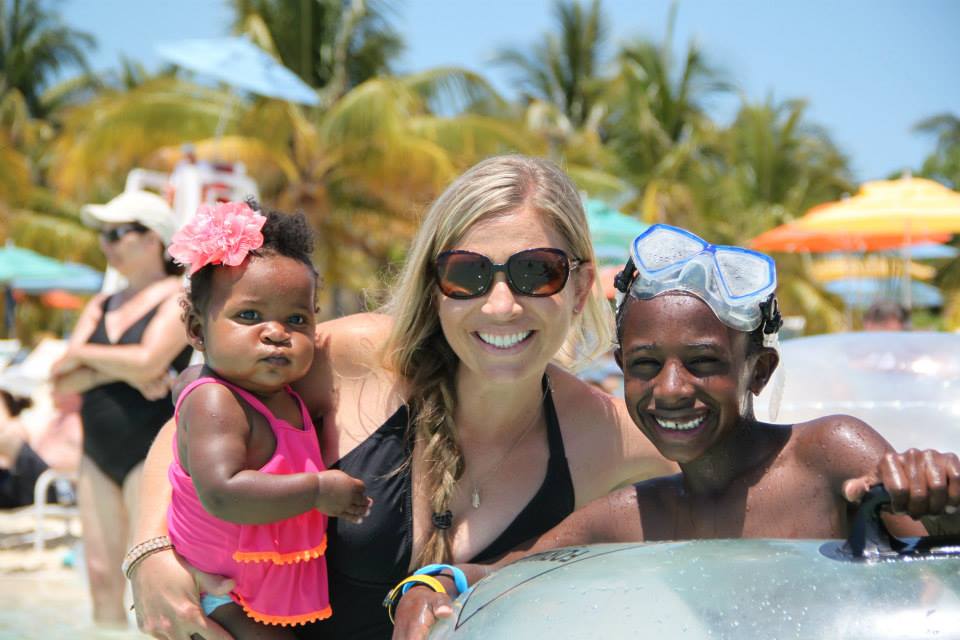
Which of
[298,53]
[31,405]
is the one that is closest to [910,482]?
[31,405]

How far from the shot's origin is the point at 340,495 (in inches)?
85.4

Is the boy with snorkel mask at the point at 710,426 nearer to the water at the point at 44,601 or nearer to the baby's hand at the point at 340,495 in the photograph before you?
the baby's hand at the point at 340,495

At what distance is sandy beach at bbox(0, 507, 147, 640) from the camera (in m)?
6.08

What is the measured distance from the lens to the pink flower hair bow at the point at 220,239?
2324mm

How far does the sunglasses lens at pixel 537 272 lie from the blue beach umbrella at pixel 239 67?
7778 millimetres

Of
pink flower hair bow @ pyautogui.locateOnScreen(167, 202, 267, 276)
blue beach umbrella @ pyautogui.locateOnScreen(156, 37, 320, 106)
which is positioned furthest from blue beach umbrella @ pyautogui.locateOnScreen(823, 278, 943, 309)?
pink flower hair bow @ pyautogui.locateOnScreen(167, 202, 267, 276)

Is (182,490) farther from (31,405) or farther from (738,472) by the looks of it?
(31,405)

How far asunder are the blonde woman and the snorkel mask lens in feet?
1.17

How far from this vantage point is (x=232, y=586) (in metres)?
2.29

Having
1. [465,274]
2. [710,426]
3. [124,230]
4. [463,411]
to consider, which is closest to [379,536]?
[463,411]

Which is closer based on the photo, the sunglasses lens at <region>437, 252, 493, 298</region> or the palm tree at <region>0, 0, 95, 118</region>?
the sunglasses lens at <region>437, 252, 493, 298</region>

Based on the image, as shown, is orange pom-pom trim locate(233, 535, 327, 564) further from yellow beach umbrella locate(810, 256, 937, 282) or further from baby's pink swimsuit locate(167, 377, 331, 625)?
yellow beach umbrella locate(810, 256, 937, 282)

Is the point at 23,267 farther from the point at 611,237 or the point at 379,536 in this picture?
the point at 379,536

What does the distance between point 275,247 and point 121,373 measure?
8.28 feet
